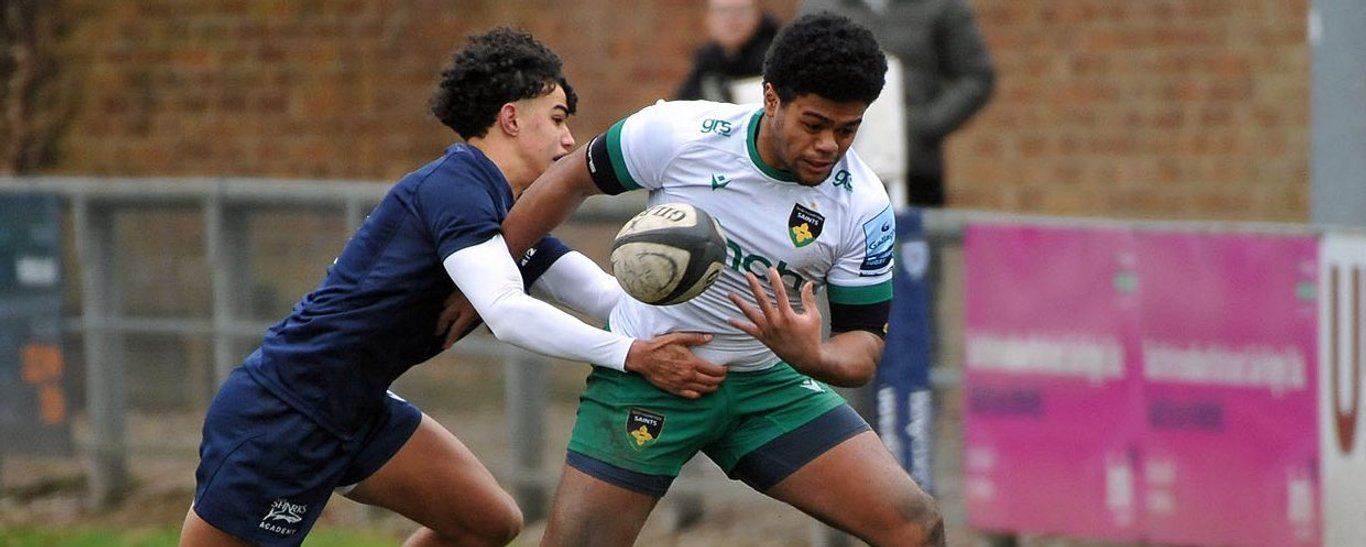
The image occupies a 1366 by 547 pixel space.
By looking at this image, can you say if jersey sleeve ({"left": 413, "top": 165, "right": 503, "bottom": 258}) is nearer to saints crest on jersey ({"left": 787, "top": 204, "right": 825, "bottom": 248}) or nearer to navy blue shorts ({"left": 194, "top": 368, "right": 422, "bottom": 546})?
navy blue shorts ({"left": 194, "top": 368, "right": 422, "bottom": 546})

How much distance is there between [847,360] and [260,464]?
59.6 inches

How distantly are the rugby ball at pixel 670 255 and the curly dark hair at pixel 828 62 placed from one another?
14.7 inches

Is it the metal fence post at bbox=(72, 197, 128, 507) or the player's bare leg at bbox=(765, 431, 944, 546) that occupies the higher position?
the player's bare leg at bbox=(765, 431, 944, 546)

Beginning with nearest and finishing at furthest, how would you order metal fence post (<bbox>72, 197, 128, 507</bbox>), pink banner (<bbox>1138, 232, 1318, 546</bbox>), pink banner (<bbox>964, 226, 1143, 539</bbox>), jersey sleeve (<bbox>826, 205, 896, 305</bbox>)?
jersey sleeve (<bbox>826, 205, 896, 305</bbox>) < pink banner (<bbox>1138, 232, 1318, 546</bbox>) < pink banner (<bbox>964, 226, 1143, 539</bbox>) < metal fence post (<bbox>72, 197, 128, 507</bbox>)

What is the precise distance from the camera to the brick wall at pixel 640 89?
400 inches

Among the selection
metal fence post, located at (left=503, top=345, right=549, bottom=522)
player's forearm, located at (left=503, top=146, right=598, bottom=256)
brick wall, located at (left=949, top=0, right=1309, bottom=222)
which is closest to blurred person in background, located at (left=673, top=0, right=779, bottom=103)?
metal fence post, located at (left=503, top=345, right=549, bottom=522)

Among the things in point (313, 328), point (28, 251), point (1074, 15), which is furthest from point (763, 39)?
point (313, 328)

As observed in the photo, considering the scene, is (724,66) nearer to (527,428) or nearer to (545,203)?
(527,428)

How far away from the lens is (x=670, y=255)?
4.94 metres

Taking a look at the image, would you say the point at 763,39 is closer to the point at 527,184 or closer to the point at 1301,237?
the point at 1301,237

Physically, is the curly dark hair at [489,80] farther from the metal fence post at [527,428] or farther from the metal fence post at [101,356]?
the metal fence post at [101,356]

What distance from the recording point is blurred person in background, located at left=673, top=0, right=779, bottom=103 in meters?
8.80

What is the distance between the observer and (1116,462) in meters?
7.31

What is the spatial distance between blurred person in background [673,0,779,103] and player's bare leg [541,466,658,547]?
3.69 m
